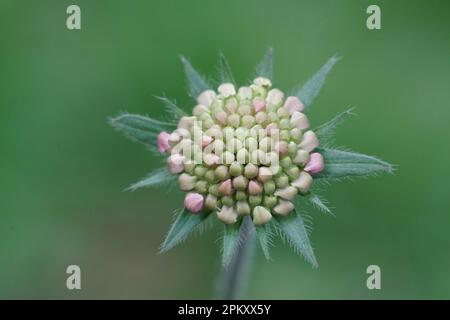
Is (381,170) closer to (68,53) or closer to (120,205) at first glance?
(120,205)

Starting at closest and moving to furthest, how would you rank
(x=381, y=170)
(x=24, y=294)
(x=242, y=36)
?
(x=381, y=170), (x=24, y=294), (x=242, y=36)

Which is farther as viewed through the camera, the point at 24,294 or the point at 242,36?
the point at 242,36

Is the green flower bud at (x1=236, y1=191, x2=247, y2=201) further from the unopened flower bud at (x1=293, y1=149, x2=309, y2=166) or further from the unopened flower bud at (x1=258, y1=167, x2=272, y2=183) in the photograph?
the unopened flower bud at (x1=293, y1=149, x2=309, y2=166)

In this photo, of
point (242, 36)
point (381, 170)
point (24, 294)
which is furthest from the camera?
point (242, 36)

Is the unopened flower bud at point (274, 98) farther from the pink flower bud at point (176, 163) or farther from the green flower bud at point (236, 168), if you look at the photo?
the pink flower bud at point (176, 163)

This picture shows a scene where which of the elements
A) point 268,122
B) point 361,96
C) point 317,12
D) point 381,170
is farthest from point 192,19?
point 381,170

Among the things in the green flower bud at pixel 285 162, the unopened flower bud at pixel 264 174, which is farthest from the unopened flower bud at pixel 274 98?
the unopened flower bud at pixel 264 174
